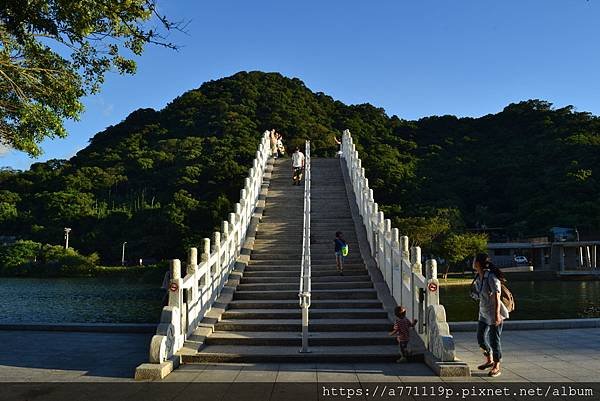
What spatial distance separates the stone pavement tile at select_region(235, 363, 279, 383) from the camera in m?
6.11

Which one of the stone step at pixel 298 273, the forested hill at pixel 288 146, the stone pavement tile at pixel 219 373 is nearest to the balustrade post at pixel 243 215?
the stone step at pixel 298 273

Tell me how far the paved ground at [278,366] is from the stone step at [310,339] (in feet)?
2.82

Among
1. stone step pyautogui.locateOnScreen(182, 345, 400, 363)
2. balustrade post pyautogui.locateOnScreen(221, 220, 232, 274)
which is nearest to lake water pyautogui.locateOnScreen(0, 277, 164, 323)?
balustrade post pyautogui.locateOnScreen(221, 220, 232, 274)

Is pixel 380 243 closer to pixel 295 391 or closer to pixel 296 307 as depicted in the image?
pixel 296 307

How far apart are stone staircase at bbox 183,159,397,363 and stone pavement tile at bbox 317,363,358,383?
9.5 inches

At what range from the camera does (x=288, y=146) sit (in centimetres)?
6106

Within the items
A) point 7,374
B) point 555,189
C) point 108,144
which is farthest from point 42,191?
point 7,374

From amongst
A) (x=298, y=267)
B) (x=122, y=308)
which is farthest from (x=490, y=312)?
(x=122, y=308)

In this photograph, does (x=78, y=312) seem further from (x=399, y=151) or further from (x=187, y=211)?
(x=399, y=151)

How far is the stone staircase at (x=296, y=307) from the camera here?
7.32 m

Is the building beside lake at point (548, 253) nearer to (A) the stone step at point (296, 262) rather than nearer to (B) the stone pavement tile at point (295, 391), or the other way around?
(A) the stone step at point (296, 262)

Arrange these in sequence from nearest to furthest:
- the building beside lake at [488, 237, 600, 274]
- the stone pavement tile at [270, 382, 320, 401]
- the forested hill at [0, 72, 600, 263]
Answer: the stone pavement tile at [270, 382, 320, 401], the building beside lake at [488, 237, 600, 274], the forested hill at [0, 72, 600, 263]

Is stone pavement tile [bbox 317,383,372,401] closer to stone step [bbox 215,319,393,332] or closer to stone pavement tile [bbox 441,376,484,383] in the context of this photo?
stone pavement tile [bbox 441,376,484,383]

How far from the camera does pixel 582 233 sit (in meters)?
51.8
